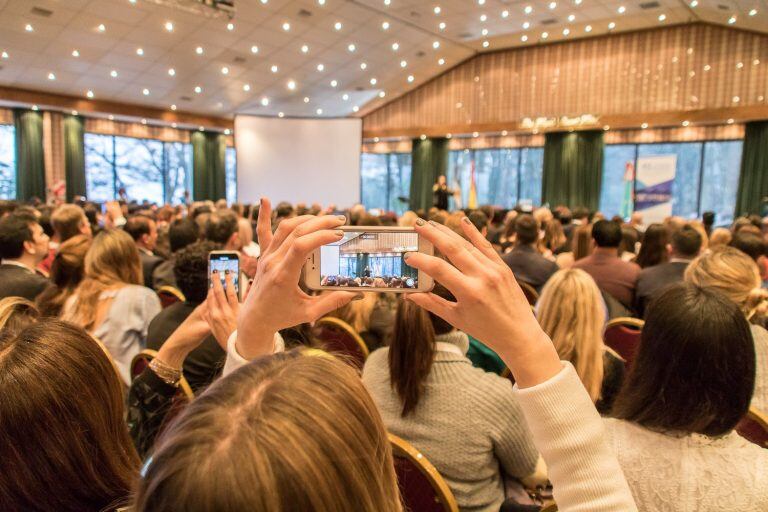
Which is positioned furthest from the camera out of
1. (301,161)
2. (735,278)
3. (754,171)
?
(301,161)

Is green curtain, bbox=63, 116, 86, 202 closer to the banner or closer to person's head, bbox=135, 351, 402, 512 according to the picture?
the banner

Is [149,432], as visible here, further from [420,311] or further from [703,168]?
[703,168]

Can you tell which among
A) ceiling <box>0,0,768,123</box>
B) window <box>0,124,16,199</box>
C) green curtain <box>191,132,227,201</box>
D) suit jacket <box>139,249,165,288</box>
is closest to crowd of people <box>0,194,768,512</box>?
suit jacket <box>139,249,165,288</box>

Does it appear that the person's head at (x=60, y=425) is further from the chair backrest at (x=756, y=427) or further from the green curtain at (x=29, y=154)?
the green curtain at (x=29, y=154)

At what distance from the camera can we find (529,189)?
1563cm

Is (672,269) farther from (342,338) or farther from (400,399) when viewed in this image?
(400,399)

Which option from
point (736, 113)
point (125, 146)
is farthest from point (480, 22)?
point (125, 146)

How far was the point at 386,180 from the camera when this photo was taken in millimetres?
18312

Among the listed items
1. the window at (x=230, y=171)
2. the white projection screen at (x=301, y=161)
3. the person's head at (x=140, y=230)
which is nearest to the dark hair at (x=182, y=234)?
the person's head at (x=140, y=230)

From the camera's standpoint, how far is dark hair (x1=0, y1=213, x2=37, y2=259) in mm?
3338

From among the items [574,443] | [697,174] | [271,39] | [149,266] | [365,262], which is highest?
[271,39]

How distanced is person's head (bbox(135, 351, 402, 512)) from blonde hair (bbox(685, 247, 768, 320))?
2.26 meters

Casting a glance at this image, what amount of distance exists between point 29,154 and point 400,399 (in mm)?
14915

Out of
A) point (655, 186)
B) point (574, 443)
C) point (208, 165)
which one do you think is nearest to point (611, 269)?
point (574, 443)
